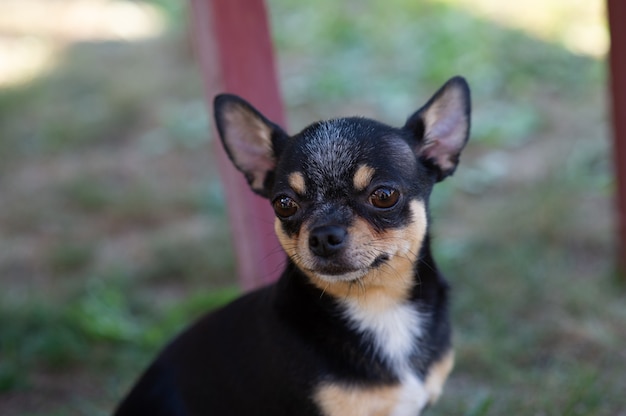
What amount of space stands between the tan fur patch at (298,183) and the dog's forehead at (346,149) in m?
0.02

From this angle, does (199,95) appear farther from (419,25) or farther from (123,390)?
(123,390)

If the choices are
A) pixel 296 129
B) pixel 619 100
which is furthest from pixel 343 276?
pixel 296 129

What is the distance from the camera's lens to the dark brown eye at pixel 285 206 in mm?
2889

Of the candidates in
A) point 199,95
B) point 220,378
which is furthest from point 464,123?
point 199,95

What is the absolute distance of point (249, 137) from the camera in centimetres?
321

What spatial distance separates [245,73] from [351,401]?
1.80 m

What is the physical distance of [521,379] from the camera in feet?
13.0

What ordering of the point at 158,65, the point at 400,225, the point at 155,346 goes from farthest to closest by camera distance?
the point at 158,65 < the point at 155,346 < the point at 400,225

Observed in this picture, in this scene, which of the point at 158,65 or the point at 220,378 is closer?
the point at 220,378

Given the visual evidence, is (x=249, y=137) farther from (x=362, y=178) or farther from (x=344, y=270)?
(x=344, y=270)

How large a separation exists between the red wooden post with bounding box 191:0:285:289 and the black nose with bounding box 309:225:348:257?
3.89ft

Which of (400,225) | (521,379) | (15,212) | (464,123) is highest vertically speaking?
(464,123)

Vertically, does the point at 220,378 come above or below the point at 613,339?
above

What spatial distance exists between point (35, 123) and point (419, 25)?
145 inches
